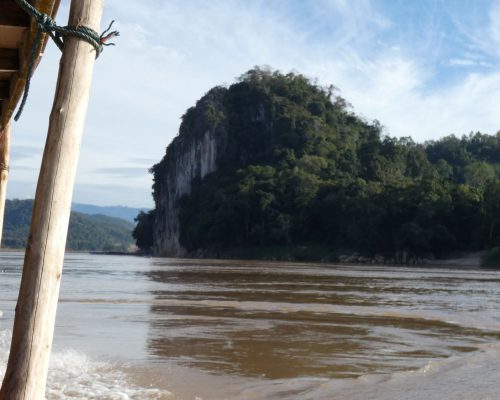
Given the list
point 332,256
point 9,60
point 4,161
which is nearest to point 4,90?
point 9,60

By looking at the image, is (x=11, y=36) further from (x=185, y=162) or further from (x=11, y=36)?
(x=185, y=162)

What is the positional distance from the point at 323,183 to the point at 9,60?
74073 millimetres

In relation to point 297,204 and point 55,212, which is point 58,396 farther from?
point 297,204

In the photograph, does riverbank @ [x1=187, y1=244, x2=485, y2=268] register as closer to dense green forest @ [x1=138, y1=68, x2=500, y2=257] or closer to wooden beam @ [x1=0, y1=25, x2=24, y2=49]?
dense green forest @ [x1=138, y1=68, x2=500, y2=257]

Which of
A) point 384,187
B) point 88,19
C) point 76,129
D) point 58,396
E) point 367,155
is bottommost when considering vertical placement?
point 58,396

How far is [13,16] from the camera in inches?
169

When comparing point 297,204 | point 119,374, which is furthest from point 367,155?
point 119,374

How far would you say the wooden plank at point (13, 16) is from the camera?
→ 4.25 metres

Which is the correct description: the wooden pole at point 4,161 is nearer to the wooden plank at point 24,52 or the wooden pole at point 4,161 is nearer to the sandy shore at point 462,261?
the wooden plank at point 24,52

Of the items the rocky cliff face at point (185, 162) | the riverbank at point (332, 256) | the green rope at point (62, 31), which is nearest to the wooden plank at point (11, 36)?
the green rope at point (62, 31)

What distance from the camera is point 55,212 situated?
10.7ft

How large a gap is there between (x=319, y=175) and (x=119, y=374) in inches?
3072

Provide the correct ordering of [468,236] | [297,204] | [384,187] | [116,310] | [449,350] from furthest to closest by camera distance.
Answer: [297,204], [384,187], [468,236], [116,310], [449,350]

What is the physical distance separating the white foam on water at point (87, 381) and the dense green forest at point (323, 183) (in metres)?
53.8
